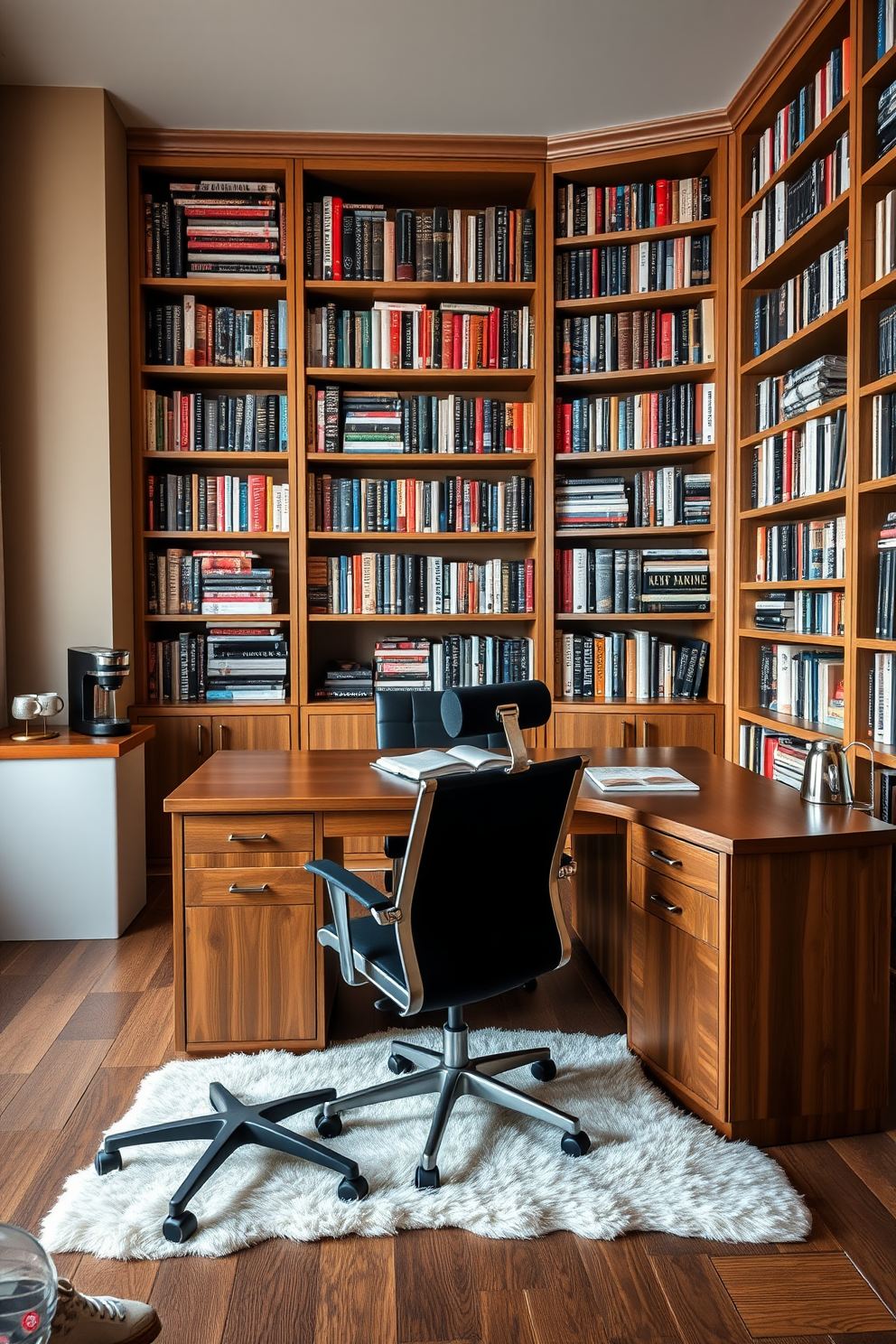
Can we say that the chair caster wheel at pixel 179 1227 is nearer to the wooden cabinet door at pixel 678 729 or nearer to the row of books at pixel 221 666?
the row of books at pixel 221 666

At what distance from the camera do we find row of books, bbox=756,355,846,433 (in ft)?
10.5

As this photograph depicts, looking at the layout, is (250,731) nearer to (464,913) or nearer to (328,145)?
(464,913)

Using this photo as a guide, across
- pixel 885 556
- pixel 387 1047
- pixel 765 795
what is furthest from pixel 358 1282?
pixel 885 556

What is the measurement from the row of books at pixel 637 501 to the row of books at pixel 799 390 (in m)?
0.42

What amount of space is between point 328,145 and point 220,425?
1280 mm

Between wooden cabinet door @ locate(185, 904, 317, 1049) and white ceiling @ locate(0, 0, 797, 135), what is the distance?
2974 millimetres

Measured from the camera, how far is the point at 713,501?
4.19 metres

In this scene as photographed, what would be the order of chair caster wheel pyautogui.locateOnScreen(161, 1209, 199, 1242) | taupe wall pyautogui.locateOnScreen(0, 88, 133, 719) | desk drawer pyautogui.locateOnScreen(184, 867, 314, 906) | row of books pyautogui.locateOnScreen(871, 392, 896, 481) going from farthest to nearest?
taupe wall pyautogui.locateOnScreen(0, 88, 133, 719) → row of books pyautogui.locateOnScreen(871, 392, 896, 481) → desk drawer pyautogui.locateOnScreen(184, 867, 314, 906) → chair caster wheel pyautogui.locateOnScreen(161, 1209, 199, 1242)

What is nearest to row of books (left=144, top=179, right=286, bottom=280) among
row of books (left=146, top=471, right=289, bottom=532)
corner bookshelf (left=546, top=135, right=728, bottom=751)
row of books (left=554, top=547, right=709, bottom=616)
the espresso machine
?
row of books (left=146, top=471, right=289, bottom=532)

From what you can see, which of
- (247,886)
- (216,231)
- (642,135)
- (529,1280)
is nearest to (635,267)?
(642,135)

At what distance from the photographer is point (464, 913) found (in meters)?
1.97

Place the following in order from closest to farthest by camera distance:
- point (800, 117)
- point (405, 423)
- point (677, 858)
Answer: point (677, 858) → point (800, 117) → point (405, 423)

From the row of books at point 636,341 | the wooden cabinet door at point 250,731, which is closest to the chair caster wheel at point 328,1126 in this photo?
the wooden cabinet door at point 250,731

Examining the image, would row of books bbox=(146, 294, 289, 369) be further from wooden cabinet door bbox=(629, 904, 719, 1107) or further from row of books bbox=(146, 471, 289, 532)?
wooden cabinet door bbox=(629, 904, 719, 1107)
